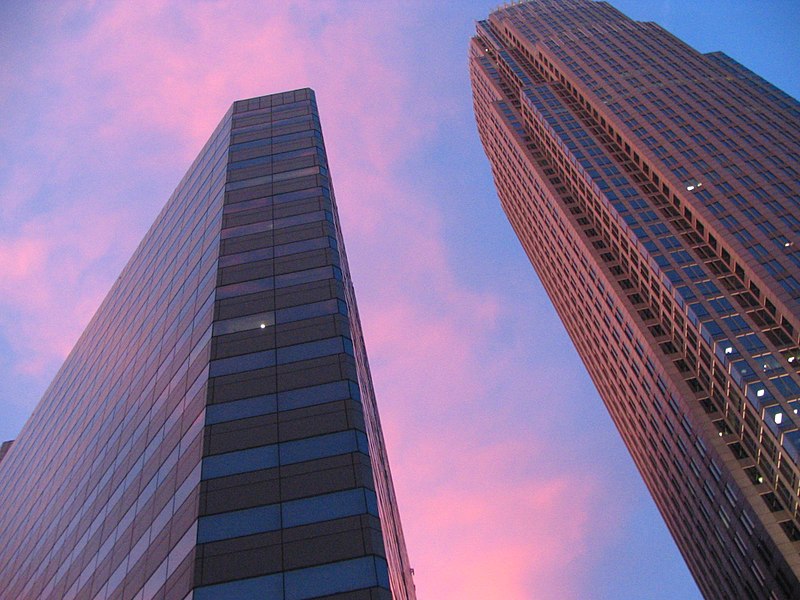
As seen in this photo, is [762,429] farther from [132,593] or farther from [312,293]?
[132,593]

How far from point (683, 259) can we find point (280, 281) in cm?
6936

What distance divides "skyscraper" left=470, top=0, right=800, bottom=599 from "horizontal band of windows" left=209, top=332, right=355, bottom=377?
175 ft

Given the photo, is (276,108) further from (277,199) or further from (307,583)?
(307,583)

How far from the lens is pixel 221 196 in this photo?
2149 inches

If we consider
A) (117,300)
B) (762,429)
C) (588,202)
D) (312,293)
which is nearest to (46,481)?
(117,300)

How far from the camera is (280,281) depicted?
A: 43.7 m

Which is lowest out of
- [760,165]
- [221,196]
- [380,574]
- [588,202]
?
[380,574]

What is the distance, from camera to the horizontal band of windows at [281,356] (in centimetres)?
3841

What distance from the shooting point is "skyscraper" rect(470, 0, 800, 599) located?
78438 mm

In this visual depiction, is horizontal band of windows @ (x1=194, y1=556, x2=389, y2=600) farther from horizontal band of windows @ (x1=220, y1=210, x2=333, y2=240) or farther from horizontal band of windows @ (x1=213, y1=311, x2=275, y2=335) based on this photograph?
horizontal band of windows @ (x1=220, y1=210, x2=333, y2=240)

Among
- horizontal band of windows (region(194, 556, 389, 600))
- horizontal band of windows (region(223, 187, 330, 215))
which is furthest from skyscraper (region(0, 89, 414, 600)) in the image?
horizontal band of windows (region(223, 187, 330, 215))

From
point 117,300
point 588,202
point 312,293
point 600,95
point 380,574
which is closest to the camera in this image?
point 380,574

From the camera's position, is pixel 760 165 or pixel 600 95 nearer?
pixel 760 165

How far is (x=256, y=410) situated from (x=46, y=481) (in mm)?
39309
